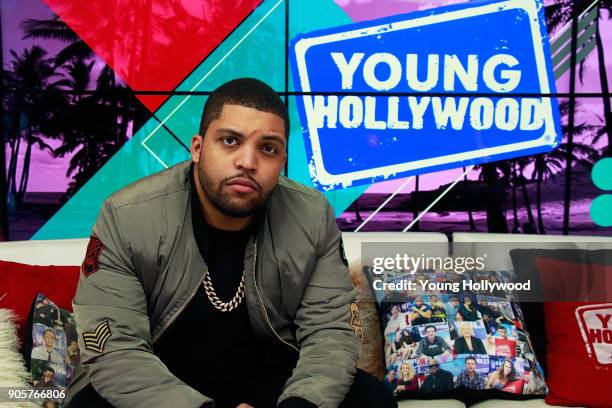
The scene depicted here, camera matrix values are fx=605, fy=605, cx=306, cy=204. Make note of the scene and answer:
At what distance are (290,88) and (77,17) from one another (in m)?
1.18

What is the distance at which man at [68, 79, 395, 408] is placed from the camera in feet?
4.42

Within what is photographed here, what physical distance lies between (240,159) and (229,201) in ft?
0.34

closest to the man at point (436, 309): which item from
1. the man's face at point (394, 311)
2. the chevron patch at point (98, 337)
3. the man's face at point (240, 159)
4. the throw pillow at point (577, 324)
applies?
the man's face at point (394, 311)

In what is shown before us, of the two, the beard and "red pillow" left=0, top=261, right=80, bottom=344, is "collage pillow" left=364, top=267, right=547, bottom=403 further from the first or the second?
"red pillow" left=0, top=261, right=80, bottom=344

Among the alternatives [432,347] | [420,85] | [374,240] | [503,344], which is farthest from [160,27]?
[503,344]

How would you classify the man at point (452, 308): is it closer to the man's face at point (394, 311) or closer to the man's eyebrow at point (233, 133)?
the man's face at point (394, 311)

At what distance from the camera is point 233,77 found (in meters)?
3.15

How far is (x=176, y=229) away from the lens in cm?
145

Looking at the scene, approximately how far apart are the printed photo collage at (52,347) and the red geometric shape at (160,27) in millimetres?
1714

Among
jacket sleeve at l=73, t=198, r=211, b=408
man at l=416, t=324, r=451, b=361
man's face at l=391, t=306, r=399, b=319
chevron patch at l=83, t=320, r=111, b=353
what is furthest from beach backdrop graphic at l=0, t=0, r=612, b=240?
chevron patch at l=83, t=320, r=111, b=353

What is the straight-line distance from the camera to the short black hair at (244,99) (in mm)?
1448

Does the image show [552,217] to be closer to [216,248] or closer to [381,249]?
[381,249]

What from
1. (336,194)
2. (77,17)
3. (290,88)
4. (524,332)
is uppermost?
(77,17)

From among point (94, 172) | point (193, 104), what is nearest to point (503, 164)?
Answer: point (193, 104)
